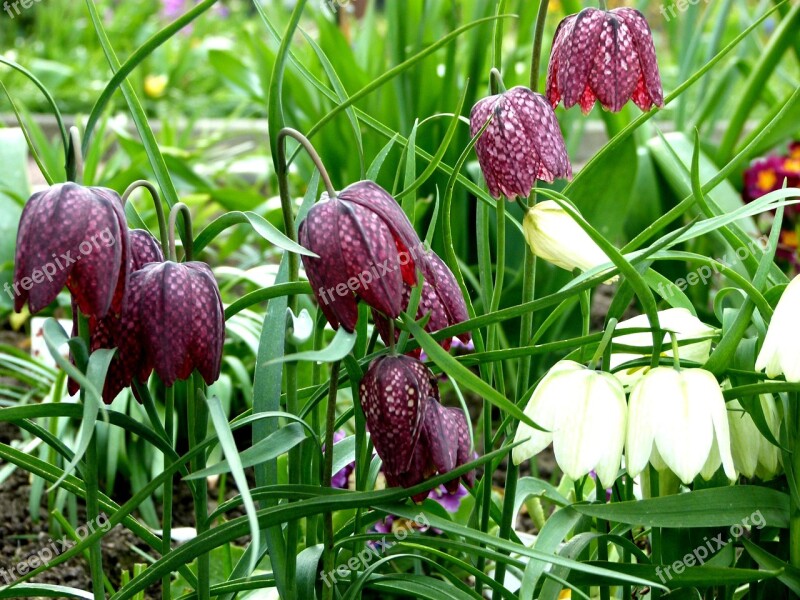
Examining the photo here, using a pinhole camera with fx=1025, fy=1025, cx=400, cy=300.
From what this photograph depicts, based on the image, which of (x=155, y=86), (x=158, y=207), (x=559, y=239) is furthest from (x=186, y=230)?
(x=155, y=86)

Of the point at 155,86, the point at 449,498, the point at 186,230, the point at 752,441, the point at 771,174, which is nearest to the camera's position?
the point at 186,230

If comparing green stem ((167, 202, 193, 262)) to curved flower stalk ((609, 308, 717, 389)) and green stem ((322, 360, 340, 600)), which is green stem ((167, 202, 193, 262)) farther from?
curved flower stalk ((609, 308, 717, 389))

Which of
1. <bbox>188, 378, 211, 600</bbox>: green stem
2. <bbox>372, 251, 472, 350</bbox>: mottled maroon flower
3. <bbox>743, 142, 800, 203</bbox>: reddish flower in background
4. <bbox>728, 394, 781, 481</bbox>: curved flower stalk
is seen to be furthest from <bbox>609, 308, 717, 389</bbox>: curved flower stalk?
<bbox>743, 142, 800, 203</bbox>: reddish flower in background

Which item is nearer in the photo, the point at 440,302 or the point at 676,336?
the point at 440,302

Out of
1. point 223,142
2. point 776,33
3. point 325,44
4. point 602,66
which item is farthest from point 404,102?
point 223,142

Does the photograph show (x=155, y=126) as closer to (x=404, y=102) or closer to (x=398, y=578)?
(x=404, y=102)

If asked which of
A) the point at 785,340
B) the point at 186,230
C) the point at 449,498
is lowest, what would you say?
the point at 449,498

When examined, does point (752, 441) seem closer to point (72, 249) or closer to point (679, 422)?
point (679, 422)
